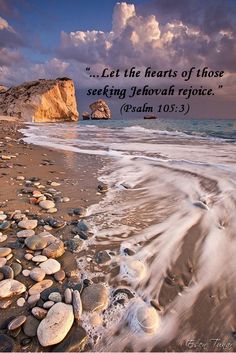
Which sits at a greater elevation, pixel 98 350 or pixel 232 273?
pixel 232 273

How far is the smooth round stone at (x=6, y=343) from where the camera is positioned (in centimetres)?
135

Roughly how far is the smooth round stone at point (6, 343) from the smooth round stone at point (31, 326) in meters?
0.09

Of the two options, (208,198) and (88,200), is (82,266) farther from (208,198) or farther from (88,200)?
(208,198)

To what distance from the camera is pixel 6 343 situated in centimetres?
137

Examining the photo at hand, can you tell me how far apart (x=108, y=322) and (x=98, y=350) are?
0.18 meters

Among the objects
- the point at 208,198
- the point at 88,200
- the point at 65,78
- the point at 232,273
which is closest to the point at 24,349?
the point at 232,273

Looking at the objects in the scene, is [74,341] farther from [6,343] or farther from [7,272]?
[7,272]

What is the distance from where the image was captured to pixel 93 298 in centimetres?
169

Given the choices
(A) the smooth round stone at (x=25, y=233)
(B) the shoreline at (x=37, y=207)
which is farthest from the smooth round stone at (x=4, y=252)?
(A) the smooth round stone at (x=25, y=233)

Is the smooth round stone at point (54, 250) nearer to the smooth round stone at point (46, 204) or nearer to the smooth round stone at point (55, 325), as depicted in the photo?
the smooth round stone at point (55, 325)

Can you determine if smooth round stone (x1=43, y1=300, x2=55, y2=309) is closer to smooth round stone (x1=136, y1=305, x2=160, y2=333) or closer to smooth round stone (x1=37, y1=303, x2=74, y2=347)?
smooth round stone (x1=37, y1=303, x2=74, y2=347)

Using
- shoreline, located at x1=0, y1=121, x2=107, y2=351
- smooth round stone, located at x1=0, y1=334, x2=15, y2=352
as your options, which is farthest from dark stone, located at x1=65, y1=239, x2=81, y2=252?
smooth round stone, located at x1=0, y1=334, x2=15, y2=352

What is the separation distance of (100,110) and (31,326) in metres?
75.9

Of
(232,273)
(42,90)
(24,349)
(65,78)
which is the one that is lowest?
(24,349)
